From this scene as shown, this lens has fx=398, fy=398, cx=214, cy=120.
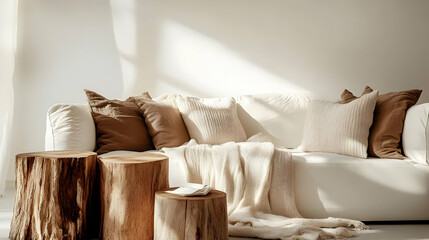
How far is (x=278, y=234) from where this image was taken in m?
2.19

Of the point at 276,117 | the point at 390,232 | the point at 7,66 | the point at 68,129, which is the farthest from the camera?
the point at 7,66

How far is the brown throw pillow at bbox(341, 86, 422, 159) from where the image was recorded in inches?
107

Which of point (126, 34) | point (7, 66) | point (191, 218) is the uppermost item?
point (126, 34)

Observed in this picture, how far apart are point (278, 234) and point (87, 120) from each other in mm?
1504

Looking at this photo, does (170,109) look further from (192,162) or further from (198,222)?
(198,222)

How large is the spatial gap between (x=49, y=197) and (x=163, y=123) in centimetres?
109

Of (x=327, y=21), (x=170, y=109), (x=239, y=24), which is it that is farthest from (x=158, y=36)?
(x=327, y=21)

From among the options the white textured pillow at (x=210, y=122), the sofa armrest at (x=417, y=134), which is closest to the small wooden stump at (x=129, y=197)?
the white textured pillow at (x=210, y=122)

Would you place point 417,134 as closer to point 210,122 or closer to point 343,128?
point 343,128

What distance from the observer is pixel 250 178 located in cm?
255

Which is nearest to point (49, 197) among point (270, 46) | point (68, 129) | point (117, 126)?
point (68, 129)

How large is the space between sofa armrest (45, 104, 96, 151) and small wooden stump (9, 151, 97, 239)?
1.62 ft

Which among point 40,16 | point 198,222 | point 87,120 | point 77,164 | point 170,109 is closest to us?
point 198,222

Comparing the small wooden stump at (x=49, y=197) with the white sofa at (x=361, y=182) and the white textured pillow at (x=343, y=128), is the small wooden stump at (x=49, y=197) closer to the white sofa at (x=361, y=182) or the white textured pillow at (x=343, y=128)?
the white sofa at (x=361, y=182)
